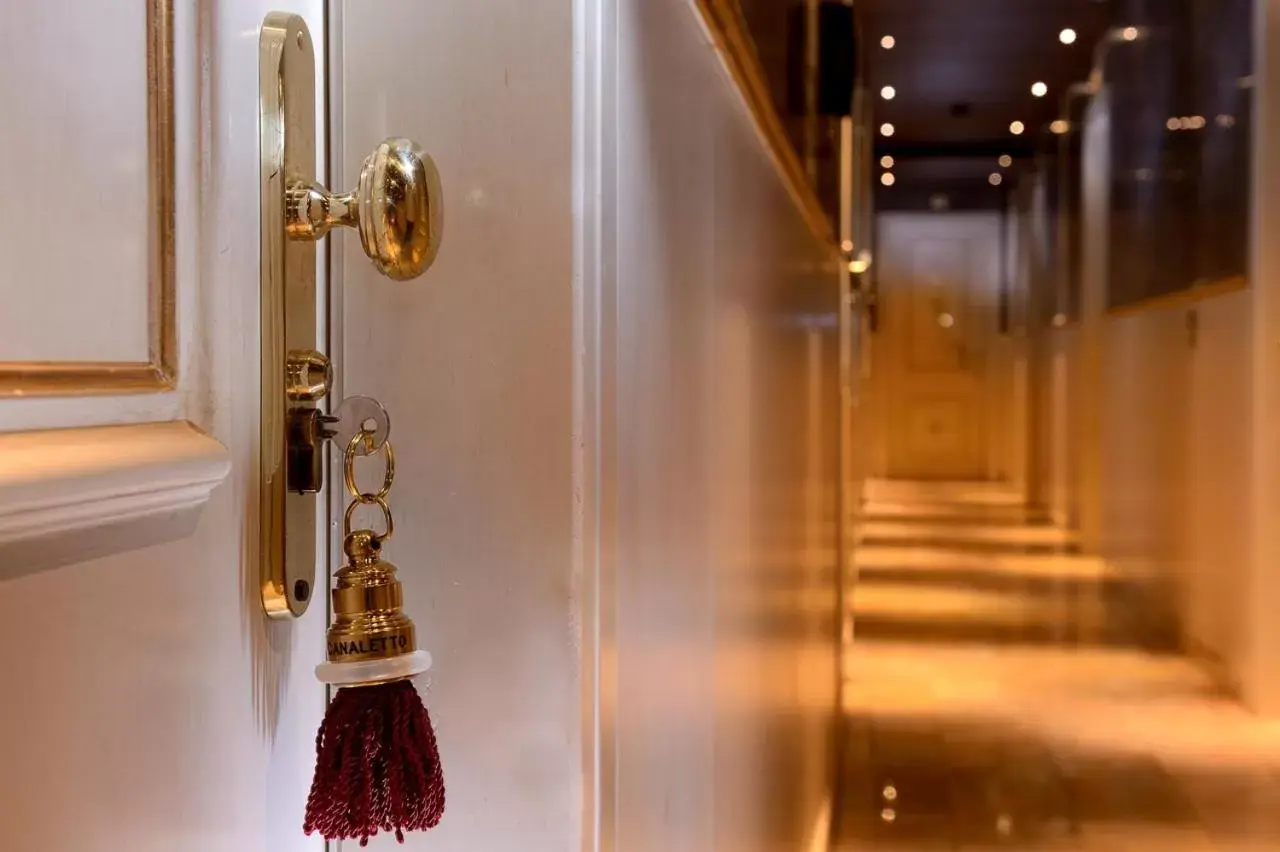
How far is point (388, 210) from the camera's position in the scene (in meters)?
0.53

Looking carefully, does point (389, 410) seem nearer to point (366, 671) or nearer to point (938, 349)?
point (366, 671)

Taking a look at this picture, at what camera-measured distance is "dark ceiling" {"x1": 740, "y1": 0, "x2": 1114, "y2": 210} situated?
7898 millimetres

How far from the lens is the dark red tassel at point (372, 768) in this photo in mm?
500

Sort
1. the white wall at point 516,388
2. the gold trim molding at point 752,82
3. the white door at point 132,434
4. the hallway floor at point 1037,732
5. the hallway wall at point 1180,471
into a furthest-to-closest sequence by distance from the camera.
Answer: the hallway wall at point 1180,471 < the hallway floor at point 1037,732 < the gold trim molding at point 752,82 < the white wall at point 516,388 < the white door at point 132,434

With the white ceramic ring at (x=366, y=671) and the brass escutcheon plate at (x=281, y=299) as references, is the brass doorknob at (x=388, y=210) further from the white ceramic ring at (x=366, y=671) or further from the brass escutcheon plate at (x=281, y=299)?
the white ceramic ring at (x=366, y=671)

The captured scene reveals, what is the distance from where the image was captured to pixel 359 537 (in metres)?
0.55

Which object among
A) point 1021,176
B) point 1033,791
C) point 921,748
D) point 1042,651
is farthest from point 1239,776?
point 1021,176

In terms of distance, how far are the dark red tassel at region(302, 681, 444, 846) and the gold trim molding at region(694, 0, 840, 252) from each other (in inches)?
27.6

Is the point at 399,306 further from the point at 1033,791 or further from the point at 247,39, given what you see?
the point at 1033,791

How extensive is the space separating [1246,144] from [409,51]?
4.50 m

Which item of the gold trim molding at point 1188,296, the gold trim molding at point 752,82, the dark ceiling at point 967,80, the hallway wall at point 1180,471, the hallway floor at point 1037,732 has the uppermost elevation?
the dark ceiling at point 967,80

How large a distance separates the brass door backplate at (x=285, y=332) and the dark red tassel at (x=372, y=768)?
0.07 metres

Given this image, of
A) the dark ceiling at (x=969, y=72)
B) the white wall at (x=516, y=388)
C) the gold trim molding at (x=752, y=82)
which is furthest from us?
the dark ceiling at (x=969, y=72)

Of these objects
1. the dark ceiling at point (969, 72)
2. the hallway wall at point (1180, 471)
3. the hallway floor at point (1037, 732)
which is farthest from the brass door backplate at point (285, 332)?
the dark ceiling at point (969, 72)
